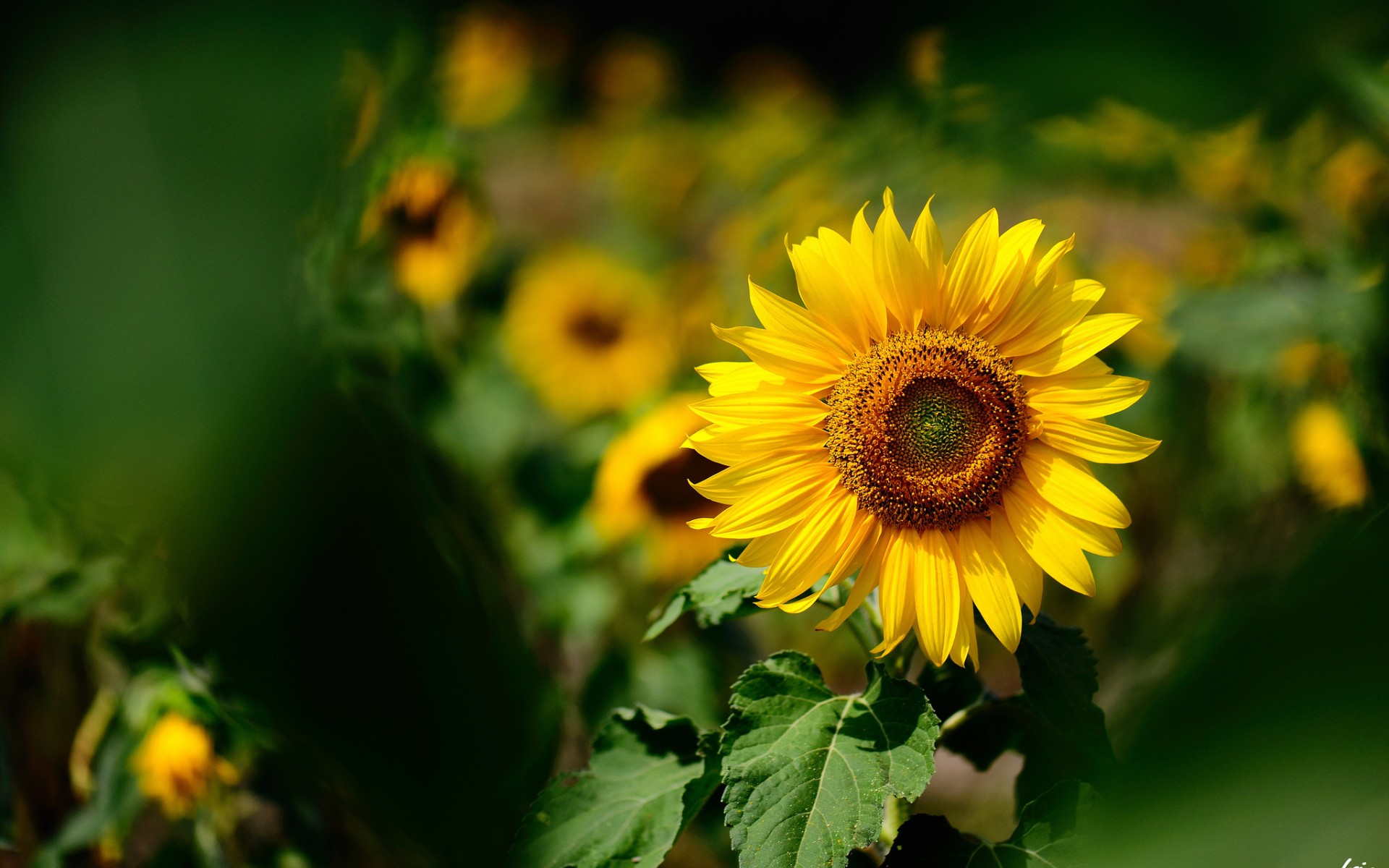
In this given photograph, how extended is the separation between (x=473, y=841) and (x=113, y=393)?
2.16 feet

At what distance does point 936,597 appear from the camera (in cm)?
75

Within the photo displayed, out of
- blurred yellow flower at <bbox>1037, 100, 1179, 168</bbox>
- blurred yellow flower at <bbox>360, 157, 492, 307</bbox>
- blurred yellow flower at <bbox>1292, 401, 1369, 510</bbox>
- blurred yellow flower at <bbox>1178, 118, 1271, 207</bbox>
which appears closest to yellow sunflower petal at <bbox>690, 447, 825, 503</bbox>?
blurred yellow flower at <bbox>1037, 100, 1179, 168</bbox>

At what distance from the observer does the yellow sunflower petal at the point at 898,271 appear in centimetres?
75

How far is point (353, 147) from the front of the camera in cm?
111

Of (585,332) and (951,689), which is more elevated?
(585,332)

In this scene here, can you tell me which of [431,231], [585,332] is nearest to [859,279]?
[431,231]

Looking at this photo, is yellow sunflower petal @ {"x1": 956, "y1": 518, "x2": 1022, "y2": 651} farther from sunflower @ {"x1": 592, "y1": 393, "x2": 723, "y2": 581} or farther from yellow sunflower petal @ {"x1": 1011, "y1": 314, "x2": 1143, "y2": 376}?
sunflower @ {"x1": 592, "y1": 393, "x2": 723, "y2": 581}

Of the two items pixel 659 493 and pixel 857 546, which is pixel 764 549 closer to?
pixel 857 546

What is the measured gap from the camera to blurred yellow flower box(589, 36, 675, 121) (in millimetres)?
5293

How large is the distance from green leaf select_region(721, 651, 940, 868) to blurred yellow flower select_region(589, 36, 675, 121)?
15.0 feet

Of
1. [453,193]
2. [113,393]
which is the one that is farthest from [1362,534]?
[453,193]

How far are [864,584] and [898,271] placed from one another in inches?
9.5

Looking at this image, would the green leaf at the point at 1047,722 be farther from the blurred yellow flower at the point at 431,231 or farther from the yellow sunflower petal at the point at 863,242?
the blurred yellow flower at the point at 431,231

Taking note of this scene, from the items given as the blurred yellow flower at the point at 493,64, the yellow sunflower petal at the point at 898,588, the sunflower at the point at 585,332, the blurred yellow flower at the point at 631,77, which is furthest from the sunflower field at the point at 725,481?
the blurred yellow flower at the point at 631,77
